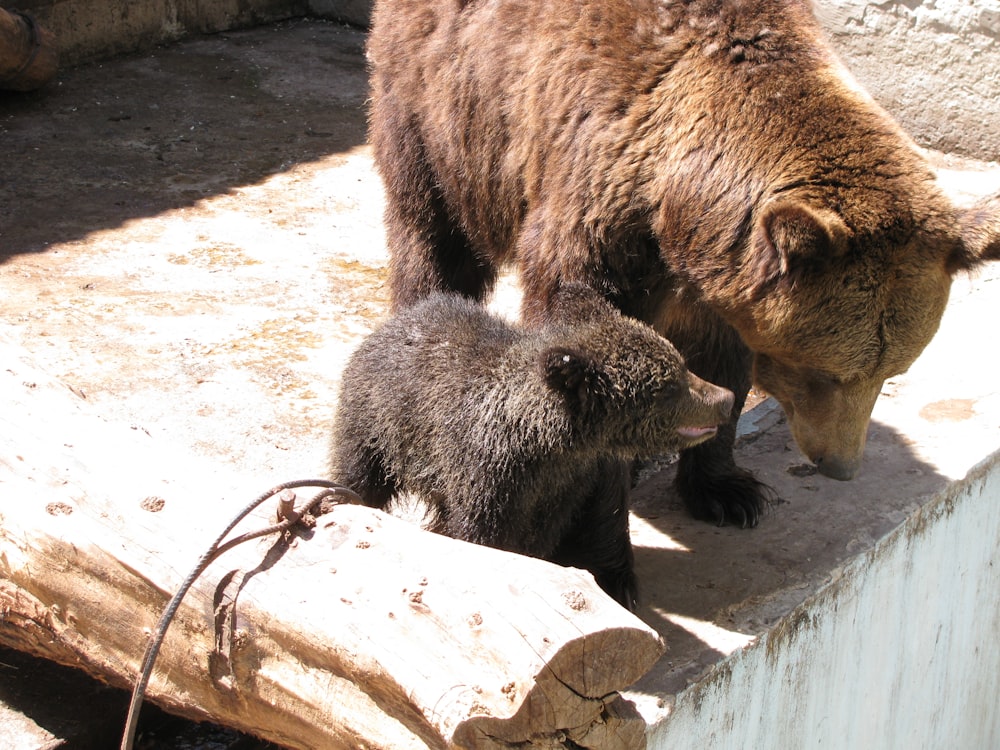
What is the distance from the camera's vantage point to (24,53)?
8906 mm

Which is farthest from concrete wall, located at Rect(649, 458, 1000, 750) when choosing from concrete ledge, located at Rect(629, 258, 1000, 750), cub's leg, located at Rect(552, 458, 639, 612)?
cub's leg, located at Rect(552, 458, 639, 612)

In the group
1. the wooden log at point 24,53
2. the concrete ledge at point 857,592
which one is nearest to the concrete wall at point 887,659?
the concrete ledge at point 857,592

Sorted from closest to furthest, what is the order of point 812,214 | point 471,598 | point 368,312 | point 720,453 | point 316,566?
1. point 471,598
2. point 316,566
3. point 812,214
4. point 720,453
5. point 368,312

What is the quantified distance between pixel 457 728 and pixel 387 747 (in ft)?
1.03

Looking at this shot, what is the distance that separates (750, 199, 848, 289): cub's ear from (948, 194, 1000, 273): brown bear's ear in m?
0.45

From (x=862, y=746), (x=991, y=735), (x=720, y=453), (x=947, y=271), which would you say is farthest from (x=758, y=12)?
(x=991, y=735)

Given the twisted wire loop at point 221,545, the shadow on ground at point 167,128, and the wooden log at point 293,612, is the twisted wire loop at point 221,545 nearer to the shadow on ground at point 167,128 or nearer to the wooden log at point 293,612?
the wooden log at point 293,612

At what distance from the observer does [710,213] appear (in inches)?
148

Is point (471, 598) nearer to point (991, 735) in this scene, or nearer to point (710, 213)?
point (710, 213)

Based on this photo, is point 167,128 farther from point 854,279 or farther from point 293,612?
point 293,612

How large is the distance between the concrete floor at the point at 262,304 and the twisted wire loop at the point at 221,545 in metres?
0.28

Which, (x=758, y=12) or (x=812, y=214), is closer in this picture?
(x=812, y=214)

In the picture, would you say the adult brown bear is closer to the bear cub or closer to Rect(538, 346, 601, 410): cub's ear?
the bear cub

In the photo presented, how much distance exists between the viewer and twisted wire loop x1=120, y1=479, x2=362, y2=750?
9.32 ft
